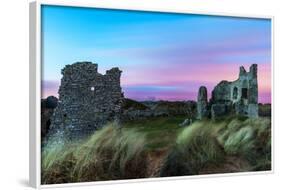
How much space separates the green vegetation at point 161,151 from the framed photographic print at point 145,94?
0.05ft

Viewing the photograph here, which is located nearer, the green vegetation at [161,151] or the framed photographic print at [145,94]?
the framed photographic print at [145,94]

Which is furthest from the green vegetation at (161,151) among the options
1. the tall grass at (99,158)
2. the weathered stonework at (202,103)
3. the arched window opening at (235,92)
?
the arched window opening at (235,92)

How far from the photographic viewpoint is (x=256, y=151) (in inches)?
429

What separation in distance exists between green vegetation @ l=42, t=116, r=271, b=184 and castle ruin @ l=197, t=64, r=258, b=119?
0.13 metres

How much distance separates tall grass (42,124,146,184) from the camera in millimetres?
9430

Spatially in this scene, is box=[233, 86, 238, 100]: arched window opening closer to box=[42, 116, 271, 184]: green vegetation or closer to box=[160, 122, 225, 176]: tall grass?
box=[42, 116, 271, 184]: green vegetation

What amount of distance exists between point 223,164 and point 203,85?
3.93 ft

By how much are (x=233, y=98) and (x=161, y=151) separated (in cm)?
140

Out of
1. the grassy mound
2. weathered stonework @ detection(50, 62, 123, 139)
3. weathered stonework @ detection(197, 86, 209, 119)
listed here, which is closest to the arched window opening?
Result: the grassy mound

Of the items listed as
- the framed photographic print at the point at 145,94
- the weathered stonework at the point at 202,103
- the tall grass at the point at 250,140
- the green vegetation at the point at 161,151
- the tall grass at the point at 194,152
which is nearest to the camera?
the framed photographic print at the point at 145,94

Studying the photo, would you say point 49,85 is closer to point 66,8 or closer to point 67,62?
point 67,62

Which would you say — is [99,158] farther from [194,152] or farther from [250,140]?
[250,140]

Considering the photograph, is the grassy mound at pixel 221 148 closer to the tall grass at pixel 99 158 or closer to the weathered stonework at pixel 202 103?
the weathered stonework at pixel 202 103

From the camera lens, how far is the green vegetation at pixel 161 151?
31.4 feet
